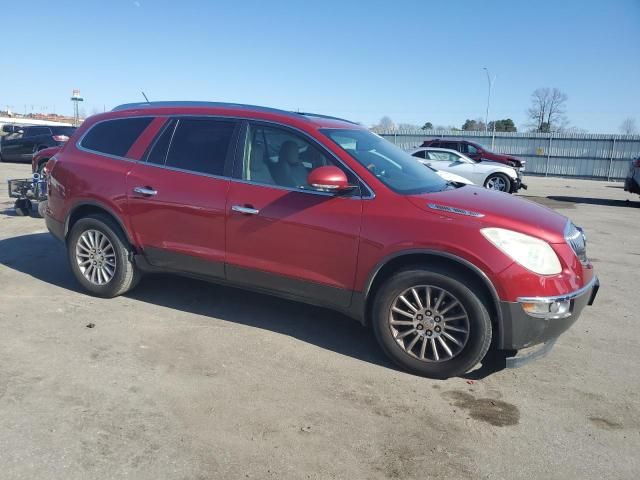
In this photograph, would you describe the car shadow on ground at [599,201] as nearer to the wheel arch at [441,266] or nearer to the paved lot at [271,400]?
the paved lot at [271,400]

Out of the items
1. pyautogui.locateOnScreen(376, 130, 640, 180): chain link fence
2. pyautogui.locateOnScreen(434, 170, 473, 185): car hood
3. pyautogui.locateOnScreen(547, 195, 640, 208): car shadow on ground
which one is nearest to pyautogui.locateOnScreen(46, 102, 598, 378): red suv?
pyautogui.locateOnScreen(434, 170, 473, 185): car hood

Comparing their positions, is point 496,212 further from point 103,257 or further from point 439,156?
point 439,156

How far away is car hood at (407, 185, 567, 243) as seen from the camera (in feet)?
12.0

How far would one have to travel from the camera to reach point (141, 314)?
15.9 ft

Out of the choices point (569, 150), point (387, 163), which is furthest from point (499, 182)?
point (569, 150)

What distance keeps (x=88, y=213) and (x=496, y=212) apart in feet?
12.6

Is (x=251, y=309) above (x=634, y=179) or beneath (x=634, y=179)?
beneath

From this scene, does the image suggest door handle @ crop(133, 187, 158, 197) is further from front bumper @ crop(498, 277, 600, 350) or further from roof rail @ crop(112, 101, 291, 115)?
front bumper @ crop(498, 277, 600, 350)

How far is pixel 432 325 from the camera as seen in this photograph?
381 cm

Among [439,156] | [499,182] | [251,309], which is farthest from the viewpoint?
[439,156]

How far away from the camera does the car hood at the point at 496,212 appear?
3.67 m

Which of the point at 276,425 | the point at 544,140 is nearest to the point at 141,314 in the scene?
the point at 276,425

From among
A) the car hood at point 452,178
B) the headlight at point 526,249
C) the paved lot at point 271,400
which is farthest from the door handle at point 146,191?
the headlight at point 526,249

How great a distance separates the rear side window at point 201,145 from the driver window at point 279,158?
0.23m
